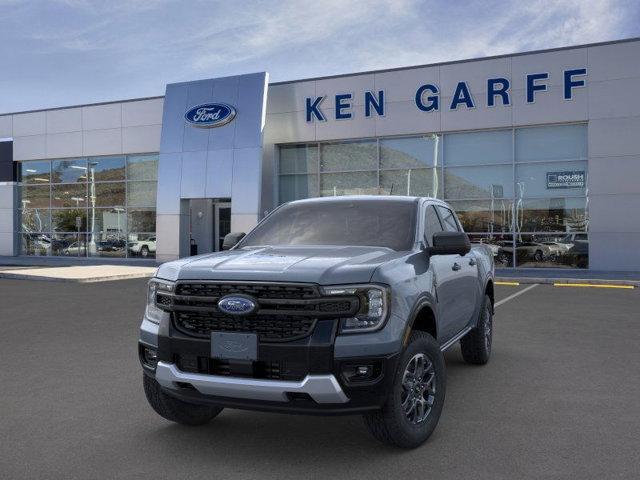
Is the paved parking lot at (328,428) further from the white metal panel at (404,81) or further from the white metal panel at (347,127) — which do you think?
the white metal panel at (347,127)

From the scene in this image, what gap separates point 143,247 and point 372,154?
11270mm

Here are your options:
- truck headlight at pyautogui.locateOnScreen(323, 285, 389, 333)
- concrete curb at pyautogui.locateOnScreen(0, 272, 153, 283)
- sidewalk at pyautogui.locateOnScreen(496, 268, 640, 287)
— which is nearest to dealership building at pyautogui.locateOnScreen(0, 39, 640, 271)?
sidewalk at pyautogui.locateOnScreen(496, 268, 640, 287)

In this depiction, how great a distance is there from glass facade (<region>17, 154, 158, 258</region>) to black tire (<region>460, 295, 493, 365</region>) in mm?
22714

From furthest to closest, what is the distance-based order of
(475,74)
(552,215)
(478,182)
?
(478,182) → (475,74) → (552,215)

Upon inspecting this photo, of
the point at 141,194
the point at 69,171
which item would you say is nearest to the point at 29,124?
the point at 69,171

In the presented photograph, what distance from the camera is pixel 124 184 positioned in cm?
2895

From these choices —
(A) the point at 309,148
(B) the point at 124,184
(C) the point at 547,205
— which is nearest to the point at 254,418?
(C) the point at 547,205

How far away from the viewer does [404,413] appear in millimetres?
4098

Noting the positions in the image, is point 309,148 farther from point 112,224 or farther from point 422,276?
point 422,276

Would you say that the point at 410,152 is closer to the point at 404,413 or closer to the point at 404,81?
the point at 404,81

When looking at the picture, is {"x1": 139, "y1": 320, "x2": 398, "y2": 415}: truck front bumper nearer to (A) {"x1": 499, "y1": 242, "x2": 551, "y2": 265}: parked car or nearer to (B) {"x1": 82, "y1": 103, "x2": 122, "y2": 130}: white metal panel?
(A) {"x1": 499, "y1": 242, "x2": 551, "y2": 265}: parked car

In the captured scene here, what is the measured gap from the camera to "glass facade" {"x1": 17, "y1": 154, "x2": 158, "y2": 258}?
93.5 ft

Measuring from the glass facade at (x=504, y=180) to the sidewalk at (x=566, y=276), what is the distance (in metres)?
0.61

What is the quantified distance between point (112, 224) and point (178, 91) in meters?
7.23
